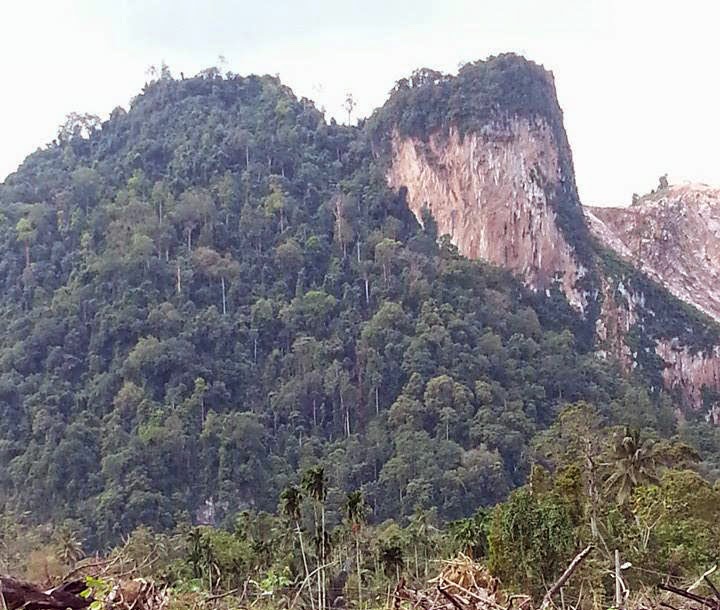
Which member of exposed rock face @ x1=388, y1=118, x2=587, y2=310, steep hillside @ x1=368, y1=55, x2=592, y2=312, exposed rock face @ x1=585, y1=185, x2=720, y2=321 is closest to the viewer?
exposed rock face @ x1=388, y1=118, x2=587, y2=310

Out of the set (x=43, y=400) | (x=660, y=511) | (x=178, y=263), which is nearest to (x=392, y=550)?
(x=660, y=511)

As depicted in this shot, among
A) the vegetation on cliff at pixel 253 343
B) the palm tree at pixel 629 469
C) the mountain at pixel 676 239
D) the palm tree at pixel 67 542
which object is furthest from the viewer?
the mountain at pixel 676 239

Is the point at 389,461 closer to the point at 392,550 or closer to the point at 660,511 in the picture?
the point at 392,550

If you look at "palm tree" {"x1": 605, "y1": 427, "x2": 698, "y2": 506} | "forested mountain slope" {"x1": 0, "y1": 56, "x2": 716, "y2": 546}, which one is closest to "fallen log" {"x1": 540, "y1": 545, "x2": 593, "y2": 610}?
"palm tree" {"x1": 605, "y1": 427, "x2": 698, "y2": 506}

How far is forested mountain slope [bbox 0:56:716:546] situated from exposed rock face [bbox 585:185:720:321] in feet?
29.5

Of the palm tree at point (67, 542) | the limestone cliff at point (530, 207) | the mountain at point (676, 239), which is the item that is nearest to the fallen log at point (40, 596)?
Result: the palm tree at point (67, 542)

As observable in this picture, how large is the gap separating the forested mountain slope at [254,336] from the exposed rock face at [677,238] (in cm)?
899

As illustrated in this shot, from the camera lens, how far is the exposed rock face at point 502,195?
60.8 metres

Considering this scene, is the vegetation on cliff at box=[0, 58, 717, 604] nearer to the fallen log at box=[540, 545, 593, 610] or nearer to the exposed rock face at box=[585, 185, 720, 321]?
the exposed rock face at box=[585, 185, 720, 321]

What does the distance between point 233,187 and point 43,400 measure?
20197mm

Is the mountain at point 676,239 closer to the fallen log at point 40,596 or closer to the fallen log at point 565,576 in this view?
the fallen log at point 565,576

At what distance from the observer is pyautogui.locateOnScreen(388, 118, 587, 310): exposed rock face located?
2393 inches

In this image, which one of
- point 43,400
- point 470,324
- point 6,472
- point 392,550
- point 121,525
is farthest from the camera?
point 470,324

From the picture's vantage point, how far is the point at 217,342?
55344mm
